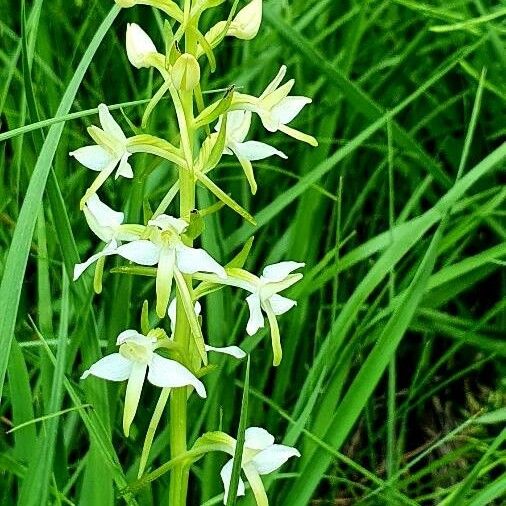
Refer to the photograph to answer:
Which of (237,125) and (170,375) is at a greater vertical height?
(237,125)

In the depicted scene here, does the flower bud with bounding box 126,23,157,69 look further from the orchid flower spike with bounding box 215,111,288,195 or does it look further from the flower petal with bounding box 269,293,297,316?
the flower petal with bounding box 269,293,297,316

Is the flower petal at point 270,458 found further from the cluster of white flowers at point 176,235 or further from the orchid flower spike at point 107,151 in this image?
the orchid flower spike at point 107,151

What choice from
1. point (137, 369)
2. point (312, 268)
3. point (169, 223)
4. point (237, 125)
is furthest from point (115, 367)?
point (312, 268)

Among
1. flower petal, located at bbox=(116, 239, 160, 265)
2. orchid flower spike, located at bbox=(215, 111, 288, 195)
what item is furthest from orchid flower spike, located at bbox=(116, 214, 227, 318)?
orchid flower spike, located at bbox=(215, 111, 288, 195)

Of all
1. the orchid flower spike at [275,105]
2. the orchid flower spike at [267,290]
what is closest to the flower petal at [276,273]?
the orchid flower spike at [267,290]

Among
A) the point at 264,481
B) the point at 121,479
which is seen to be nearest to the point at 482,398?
the point at 264,481

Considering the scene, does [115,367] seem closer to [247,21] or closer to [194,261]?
[194,261]
